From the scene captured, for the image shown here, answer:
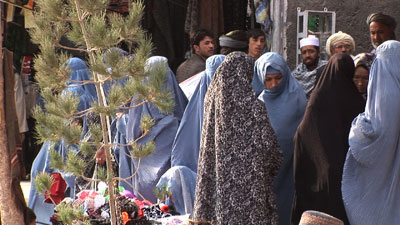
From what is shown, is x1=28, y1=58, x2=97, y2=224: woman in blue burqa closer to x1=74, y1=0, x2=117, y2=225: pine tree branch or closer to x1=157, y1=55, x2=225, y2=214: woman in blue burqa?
x1=157, y1=55, x2=225, y2=214: woman in blue burqa

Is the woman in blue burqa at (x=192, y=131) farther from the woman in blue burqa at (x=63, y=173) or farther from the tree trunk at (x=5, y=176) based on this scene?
the tree trunk at (x=5, y=176)

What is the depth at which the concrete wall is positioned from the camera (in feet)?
25.3

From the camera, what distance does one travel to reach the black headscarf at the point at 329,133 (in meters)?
5.16

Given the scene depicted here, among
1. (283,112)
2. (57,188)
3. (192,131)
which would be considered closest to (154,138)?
(192,131)

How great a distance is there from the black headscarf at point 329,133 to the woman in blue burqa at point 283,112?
0.39 m

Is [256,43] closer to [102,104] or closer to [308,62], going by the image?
[308,62]

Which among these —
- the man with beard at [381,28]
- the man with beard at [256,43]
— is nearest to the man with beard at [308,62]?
the man with beard at [381,28]

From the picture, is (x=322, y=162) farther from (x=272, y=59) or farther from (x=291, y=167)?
(x=272, y=59)

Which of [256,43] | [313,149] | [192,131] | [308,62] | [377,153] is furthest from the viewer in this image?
[256,43]

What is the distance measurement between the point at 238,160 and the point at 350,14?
3.18m

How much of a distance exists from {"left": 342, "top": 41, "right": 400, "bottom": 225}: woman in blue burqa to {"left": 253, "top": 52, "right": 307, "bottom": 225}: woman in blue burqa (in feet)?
2.06

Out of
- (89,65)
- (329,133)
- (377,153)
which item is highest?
(89,65)

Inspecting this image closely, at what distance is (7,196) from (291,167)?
192 cm

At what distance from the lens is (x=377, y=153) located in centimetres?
501
